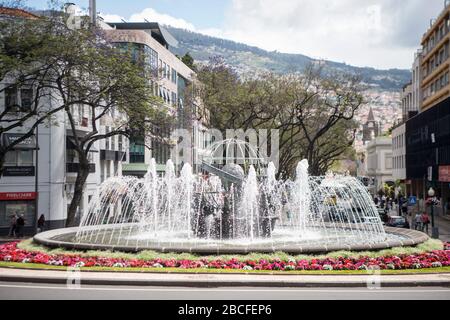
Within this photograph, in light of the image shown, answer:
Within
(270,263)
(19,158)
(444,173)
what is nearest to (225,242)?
(270,263)

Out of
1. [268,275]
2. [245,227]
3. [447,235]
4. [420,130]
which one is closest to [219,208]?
[245,227]

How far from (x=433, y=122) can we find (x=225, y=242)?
4628 cm

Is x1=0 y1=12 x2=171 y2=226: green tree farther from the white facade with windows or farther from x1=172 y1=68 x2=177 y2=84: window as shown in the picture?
x1=172 y1=68 x2=177 y2=84: window

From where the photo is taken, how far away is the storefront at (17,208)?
4288cm

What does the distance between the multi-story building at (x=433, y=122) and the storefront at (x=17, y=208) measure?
3521cm

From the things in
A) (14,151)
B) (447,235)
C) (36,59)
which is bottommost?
(447,235)

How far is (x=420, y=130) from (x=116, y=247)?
191 feet

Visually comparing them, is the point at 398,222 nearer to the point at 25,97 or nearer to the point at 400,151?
the point at 25,97

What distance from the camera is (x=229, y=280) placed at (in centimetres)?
1881

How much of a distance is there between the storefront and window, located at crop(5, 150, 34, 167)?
1965 millimetres

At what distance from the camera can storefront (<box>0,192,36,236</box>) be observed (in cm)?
4288

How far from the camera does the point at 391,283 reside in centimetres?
1888

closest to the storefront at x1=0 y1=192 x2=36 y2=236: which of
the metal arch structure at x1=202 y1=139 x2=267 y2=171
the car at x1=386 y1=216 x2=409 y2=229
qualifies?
the metal arch structure at x1=202 y1=139 x2=267 y2=171
